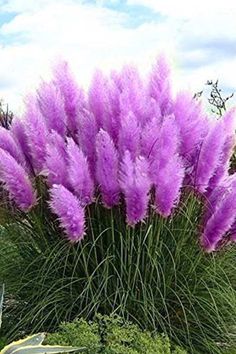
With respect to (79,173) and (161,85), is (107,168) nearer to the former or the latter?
(79,173)

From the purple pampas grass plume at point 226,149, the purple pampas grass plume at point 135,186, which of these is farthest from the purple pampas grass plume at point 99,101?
the purple pampas grass plume at point 226,149

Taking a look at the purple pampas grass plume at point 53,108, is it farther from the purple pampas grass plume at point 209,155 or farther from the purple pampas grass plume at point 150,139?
the purple pampas grass plume at point 209,155

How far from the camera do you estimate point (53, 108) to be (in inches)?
171

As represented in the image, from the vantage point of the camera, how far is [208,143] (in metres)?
4.23

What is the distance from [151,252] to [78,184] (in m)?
0.53

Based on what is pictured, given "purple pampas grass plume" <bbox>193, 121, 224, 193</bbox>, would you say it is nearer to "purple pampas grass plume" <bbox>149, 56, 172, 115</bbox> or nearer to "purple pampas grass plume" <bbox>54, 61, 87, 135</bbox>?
"purple pampas grass plume" <bbox>149, 56, 172, 115</bbox>

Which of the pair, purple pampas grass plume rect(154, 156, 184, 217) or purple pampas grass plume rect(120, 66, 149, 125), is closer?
purple pampas grass plume rect(154, 156, 184, 217)

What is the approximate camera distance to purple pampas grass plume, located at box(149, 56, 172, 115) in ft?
14.8

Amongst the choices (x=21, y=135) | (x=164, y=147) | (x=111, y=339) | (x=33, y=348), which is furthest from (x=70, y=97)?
(x=33, y=348)

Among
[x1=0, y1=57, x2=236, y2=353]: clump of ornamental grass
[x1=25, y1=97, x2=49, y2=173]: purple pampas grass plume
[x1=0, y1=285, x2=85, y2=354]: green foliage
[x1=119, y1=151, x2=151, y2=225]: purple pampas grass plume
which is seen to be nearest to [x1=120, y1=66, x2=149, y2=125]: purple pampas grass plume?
[x1=0, y1=57, x2=236, y2=353]: clump of ornamental grass

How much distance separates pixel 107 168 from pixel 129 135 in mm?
197

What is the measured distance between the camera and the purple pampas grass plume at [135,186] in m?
3.93

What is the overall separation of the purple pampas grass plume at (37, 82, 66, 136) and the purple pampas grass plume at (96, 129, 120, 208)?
0.37 meters

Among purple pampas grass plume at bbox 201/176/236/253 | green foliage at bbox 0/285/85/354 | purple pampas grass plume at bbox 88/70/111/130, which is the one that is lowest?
green foliage at bbox 0/285/85/354
